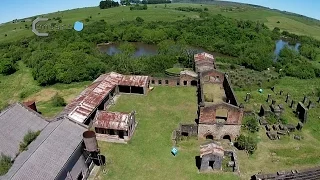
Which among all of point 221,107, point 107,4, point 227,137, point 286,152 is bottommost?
point 286,152

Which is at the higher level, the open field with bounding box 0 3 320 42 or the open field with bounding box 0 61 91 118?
the open field with bounding box 0 3 320 42

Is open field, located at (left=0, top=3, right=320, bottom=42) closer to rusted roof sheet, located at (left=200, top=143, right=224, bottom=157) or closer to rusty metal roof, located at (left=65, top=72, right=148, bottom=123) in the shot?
rusty metal roof, located at (left=65, top=72, right=148, bottom=123)

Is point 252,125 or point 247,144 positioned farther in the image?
point 252,125

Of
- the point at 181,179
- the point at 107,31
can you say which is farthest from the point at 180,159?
the point at 107,31

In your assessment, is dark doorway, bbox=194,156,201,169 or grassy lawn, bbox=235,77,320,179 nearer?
dark doorway, bbox=194,156,201,169

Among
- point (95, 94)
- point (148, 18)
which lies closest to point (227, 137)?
point (95, 94)

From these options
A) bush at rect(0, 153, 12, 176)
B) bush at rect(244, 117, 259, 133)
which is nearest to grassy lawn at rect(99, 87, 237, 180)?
bush at rect(244, 117, 259, 133)

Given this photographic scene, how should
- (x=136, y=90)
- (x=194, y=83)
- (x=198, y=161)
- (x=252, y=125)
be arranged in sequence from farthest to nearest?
(x=194, y=83) → (x=136, y=90) → (x=252, y=125) → (x=198, y=161)

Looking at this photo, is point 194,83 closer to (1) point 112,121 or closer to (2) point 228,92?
(2) point 228,92
